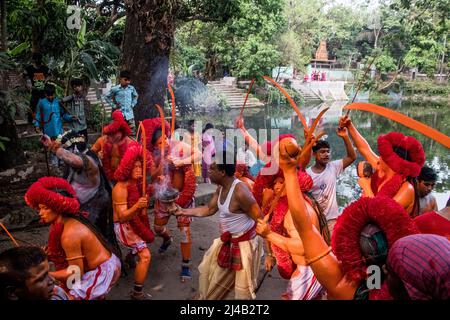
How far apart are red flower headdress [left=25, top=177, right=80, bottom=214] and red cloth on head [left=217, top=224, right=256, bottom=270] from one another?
1247 mm

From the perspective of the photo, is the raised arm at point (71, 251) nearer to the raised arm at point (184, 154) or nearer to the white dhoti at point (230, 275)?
the white dhoti at point (230, 275)

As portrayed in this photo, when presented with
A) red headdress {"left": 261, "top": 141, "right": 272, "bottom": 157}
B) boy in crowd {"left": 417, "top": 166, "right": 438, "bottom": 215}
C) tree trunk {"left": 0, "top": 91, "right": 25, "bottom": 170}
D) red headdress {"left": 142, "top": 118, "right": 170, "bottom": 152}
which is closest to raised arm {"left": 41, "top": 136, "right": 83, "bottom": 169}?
red headdress {"left": 142, "top": 118, "right": 170, "bottom": 152}

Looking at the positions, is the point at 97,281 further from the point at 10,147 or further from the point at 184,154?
the point at 10,147

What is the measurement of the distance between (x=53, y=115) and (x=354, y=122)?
857 inches

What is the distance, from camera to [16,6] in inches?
309

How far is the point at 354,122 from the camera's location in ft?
83.5

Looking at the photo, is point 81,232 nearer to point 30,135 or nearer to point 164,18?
point 164,18

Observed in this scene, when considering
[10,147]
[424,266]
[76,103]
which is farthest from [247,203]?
[76,103]

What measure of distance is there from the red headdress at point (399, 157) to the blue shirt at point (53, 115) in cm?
547

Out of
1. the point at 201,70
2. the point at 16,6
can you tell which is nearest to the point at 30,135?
the point at 16,6

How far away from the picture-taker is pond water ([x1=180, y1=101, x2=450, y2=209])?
1280 cm

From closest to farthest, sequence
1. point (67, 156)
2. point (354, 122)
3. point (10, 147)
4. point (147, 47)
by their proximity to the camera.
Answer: point (67, 156), point (10, 147), point (147, 47), point (354, 122)

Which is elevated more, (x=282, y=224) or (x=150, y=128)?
(x=150, y=128)

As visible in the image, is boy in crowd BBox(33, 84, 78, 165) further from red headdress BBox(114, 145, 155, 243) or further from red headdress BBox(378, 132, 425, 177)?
red headdress BBox(378, 132, 425, 177)
